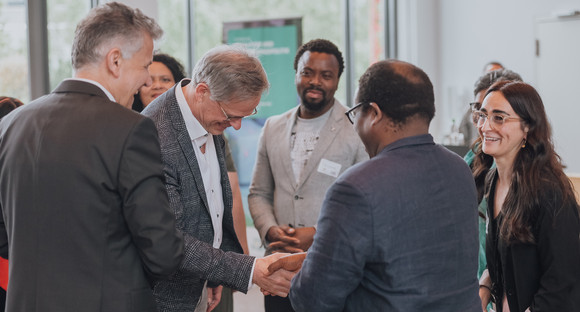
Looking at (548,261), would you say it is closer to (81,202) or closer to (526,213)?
(526,213)

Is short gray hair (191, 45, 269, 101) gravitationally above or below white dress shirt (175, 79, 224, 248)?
above

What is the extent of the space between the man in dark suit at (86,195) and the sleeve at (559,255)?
1.32 metres

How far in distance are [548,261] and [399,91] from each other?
997mm

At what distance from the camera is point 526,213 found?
2.28 meters

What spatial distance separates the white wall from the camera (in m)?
6.59

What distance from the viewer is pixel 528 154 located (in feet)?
8.13

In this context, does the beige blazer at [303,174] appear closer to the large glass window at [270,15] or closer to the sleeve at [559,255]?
the sleeve at [559,255]

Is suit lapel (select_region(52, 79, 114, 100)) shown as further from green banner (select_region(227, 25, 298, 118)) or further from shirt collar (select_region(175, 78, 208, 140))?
green banner (select_region(227, 25, 298, 118))

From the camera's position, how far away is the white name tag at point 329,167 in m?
3.05

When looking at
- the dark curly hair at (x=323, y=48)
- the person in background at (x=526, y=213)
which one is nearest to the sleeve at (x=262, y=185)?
the dark curly hair at (x=323, y=48)

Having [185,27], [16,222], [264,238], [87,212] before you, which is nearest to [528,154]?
[264,238]

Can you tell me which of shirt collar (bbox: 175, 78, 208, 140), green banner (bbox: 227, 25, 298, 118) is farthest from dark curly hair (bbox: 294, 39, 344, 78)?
green banner (bbox: 227, 25, 298, 118)

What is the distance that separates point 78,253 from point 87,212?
0.12 metres

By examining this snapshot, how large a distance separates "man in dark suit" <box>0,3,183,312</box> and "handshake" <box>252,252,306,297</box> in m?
0.53
